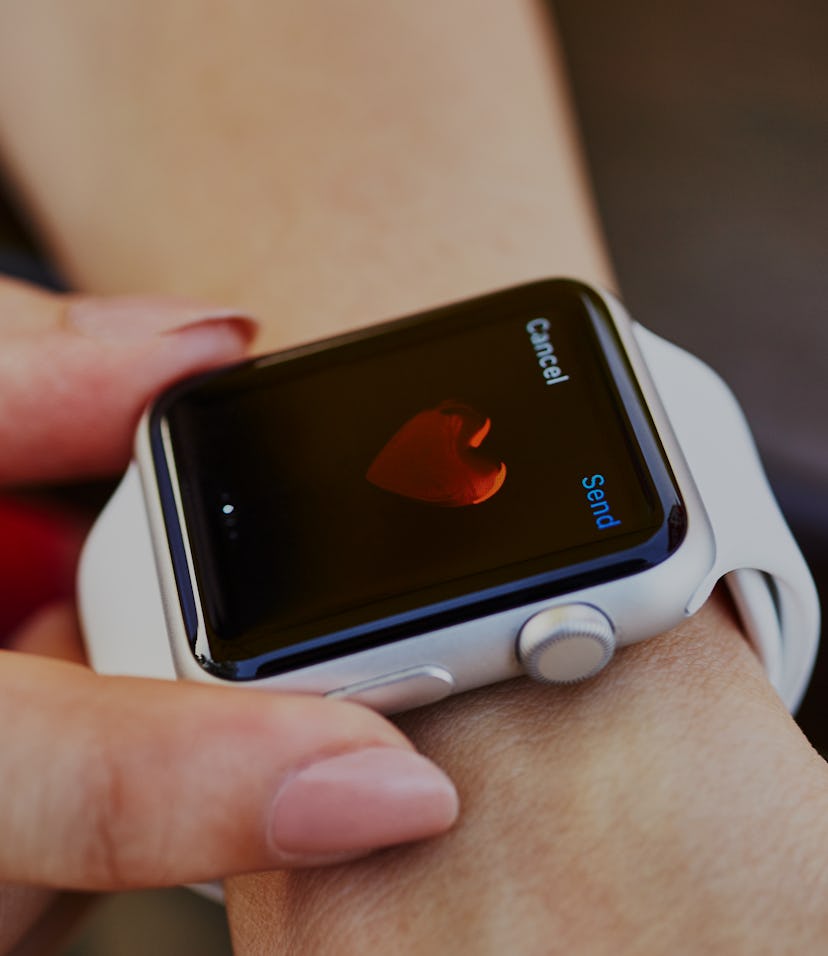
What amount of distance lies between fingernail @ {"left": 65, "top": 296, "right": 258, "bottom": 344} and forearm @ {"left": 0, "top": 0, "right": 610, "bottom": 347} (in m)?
0.20

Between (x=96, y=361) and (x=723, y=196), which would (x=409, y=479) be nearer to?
(x=96, y=361)

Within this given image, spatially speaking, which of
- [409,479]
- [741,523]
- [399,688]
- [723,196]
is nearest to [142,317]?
[409,479]

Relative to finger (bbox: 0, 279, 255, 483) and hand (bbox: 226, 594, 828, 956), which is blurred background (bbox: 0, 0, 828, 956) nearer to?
hand (bbox: 226, 594, 828, 956)

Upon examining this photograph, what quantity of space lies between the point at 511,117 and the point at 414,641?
78cm

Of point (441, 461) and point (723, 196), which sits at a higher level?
point (441, 461)

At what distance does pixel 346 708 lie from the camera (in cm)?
73

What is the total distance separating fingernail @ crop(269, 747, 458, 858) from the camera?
70 centimetres

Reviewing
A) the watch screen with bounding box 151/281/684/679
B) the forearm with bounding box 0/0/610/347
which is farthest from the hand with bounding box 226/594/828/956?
the forearm with bounding box 0/0/610/347

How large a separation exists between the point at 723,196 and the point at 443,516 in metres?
0.81

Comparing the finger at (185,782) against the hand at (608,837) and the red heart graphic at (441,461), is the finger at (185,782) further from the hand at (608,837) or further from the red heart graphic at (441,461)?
the red heart graphic at (441,461)

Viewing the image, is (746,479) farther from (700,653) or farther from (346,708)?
(346,708)

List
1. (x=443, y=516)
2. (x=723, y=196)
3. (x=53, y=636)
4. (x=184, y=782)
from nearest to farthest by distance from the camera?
(x=184, y=782) → (x=443, y=516) → (x=53, y=636) → (x=723, y=196)

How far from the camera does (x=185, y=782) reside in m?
0.69

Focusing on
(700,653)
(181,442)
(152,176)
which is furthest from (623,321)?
(152,176)
